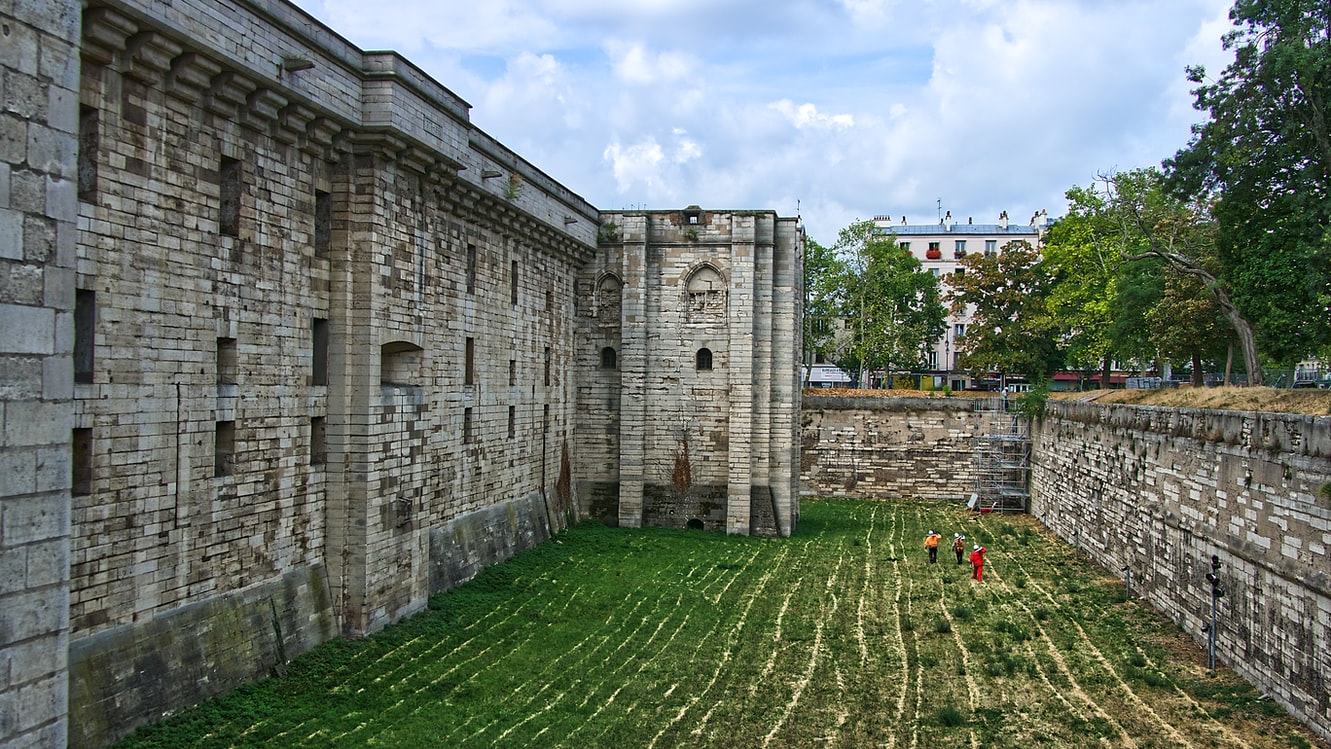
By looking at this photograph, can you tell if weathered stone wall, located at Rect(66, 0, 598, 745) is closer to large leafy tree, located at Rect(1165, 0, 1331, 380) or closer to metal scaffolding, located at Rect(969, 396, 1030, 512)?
large leafy tree, located at Rect(1165, 0, 1331, 380)

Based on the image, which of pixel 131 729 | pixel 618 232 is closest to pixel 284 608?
pixel 131 729

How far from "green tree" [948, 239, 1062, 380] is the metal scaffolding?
9.64m

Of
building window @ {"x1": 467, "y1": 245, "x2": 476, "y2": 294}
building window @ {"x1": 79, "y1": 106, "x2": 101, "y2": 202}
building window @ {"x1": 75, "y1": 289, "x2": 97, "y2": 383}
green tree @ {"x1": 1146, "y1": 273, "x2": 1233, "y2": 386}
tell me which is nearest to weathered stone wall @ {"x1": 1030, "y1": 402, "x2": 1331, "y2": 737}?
green tree @ {"x1": 1146, "y1": 273, "x2": 1233, "y2": 386}

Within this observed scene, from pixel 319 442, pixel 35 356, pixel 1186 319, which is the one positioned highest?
pixel 1186 319

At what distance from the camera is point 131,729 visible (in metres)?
10.2

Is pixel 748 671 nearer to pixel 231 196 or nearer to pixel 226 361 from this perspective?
pixel 226 361

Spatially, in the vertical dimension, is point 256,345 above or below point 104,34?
below

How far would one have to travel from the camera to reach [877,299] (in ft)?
163

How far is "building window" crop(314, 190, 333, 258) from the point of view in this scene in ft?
48.1

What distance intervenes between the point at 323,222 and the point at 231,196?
2.32 meters

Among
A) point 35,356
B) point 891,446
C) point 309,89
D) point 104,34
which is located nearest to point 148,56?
point 104,34

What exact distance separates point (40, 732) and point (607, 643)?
1035cm

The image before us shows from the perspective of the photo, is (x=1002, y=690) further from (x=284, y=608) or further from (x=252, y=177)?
(x=252, y=177)

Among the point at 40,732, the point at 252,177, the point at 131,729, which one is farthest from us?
the point at 252,177
